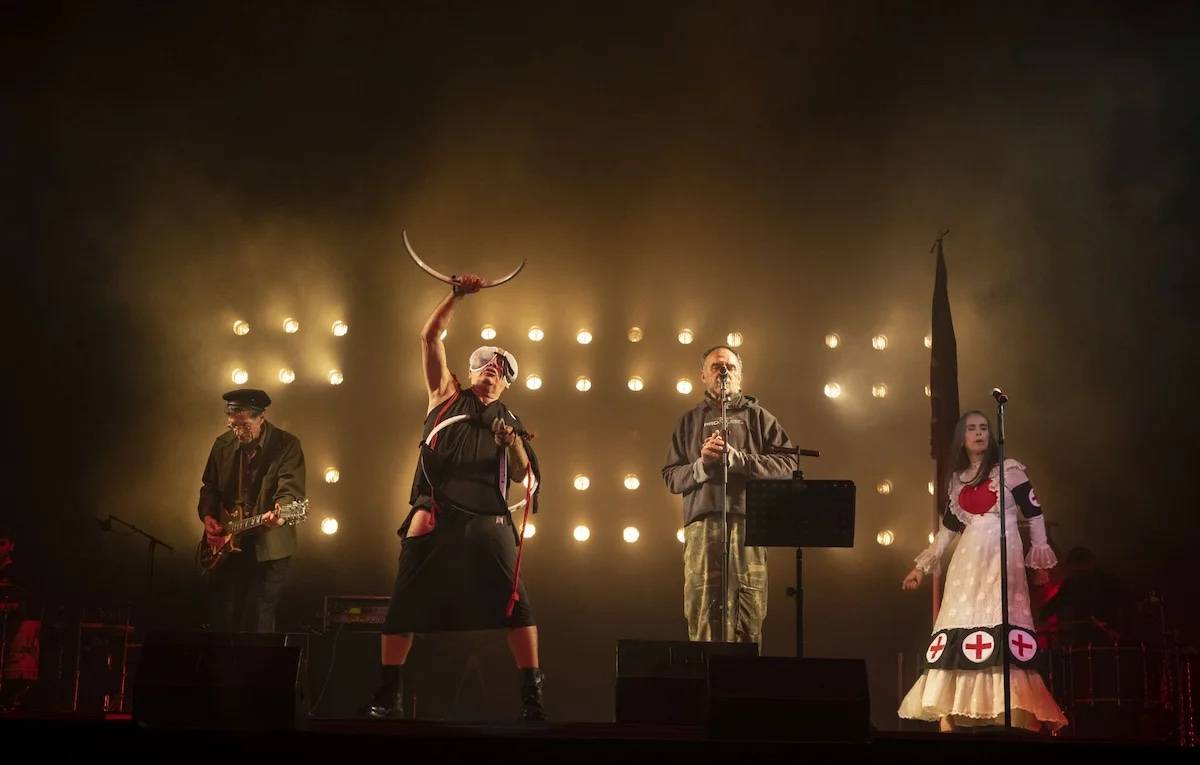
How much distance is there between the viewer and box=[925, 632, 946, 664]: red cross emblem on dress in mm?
7470

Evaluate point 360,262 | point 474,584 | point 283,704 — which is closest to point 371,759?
point 283,704

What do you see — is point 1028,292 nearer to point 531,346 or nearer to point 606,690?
point 531,346

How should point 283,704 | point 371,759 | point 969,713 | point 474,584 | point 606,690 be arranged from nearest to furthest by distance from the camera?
1. point 371,759
2. point 283,704
3. point 474,584
4. point 969,713
5. point 606,690

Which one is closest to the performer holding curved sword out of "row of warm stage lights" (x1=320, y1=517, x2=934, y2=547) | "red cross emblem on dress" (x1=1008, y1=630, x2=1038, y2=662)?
"row of warm stage lights" (x1=320, y1=517, x2=934, y2=547)

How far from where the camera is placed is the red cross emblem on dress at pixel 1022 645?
7270 mm

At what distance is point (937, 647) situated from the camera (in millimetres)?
7504

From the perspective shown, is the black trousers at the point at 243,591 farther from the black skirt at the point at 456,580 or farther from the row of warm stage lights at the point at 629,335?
the black skirt at the point at 456,580

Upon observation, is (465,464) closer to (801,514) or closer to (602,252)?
(801,514)

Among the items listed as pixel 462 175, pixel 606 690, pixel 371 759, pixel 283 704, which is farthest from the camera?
pixel 462 175

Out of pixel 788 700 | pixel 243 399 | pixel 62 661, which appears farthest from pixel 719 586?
pixel 62 661

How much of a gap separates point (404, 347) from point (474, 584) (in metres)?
3.34

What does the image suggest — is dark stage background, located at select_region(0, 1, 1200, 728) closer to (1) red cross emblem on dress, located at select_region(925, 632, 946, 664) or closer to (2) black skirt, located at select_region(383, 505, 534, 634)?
(1) red cross emblem on dress, located at select_region(925, 632, 946, 664)

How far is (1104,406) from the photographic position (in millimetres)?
9430

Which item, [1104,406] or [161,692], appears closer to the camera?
[161,692]
